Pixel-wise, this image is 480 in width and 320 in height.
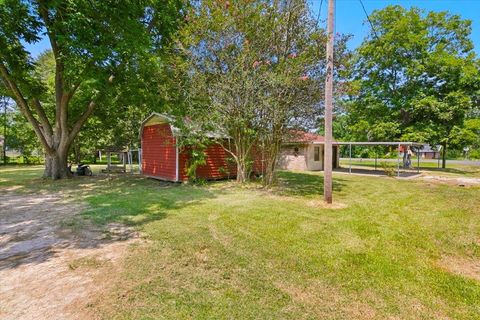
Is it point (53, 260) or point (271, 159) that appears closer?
point (53, 260)

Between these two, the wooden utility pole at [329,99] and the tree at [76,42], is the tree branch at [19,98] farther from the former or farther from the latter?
the wooden utility pole at [329,99]

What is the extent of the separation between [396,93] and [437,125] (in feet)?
12.1

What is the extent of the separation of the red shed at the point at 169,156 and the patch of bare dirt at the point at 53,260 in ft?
18.3

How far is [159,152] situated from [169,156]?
102 cm

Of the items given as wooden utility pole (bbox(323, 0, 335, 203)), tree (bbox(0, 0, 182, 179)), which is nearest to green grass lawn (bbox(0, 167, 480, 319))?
wooden utility pole (bbox(323, 0, 335, 203))

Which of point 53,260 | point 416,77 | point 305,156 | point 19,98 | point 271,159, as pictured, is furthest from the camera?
point 416,77

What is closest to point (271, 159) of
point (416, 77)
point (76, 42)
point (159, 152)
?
point (159, 152)

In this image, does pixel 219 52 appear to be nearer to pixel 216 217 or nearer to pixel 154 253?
pixel 216 217

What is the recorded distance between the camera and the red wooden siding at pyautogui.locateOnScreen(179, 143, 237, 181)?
38.4 feet

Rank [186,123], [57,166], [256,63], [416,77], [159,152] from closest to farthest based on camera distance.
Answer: [256,63] < [186,123] < [57,166] < [159,152] < [416,77]

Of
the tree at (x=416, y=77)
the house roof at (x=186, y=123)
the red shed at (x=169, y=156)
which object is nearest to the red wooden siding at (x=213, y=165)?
the red shed at (x=169, y=156)

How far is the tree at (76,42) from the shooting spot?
28.2 ft

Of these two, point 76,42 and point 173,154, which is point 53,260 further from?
point 173,154

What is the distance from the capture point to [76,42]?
8.45 metres
